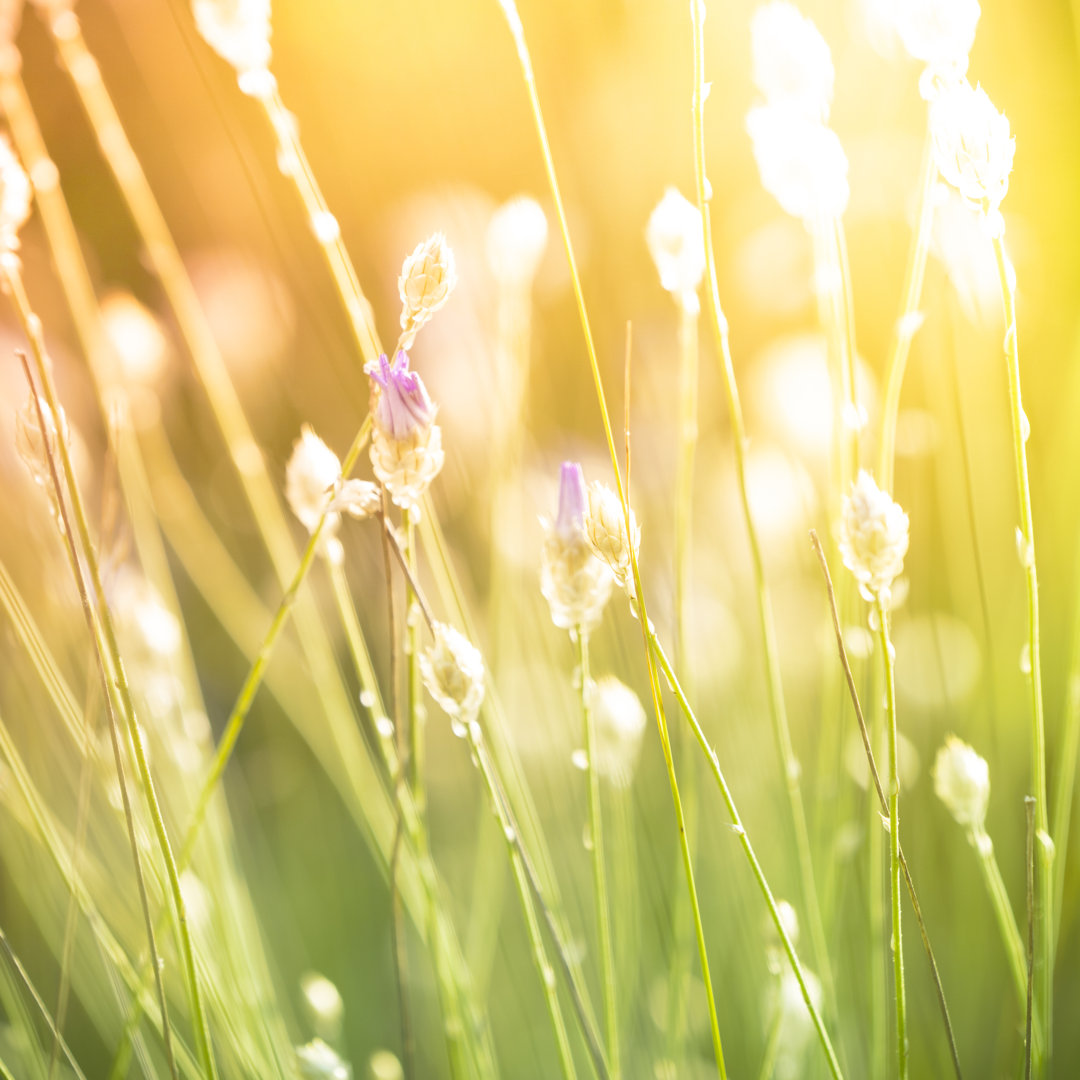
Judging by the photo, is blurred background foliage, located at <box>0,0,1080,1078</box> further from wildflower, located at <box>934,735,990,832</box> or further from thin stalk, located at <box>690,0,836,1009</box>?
wildflower, located at <box>934,735,990,832</box>

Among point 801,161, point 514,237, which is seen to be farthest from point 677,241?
point 514,237

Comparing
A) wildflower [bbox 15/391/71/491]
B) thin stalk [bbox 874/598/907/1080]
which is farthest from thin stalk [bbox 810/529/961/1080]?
wildflower [bbox 15/391/71/491]

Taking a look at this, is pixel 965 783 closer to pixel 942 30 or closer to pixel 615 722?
pixel 615 722

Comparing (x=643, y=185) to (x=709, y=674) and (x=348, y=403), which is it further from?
(x=709, y=674)

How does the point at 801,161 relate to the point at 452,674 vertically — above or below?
above

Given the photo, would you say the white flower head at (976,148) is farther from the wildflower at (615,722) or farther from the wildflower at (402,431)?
the wildflower at (615,722)

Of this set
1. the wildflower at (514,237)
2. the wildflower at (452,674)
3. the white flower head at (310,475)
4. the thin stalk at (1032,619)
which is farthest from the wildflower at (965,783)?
the wildflower at (514,237)

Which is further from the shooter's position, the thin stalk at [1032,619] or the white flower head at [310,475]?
the white flower head at [310,475]

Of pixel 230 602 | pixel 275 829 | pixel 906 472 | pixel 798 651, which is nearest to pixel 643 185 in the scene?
pixel 906 472
